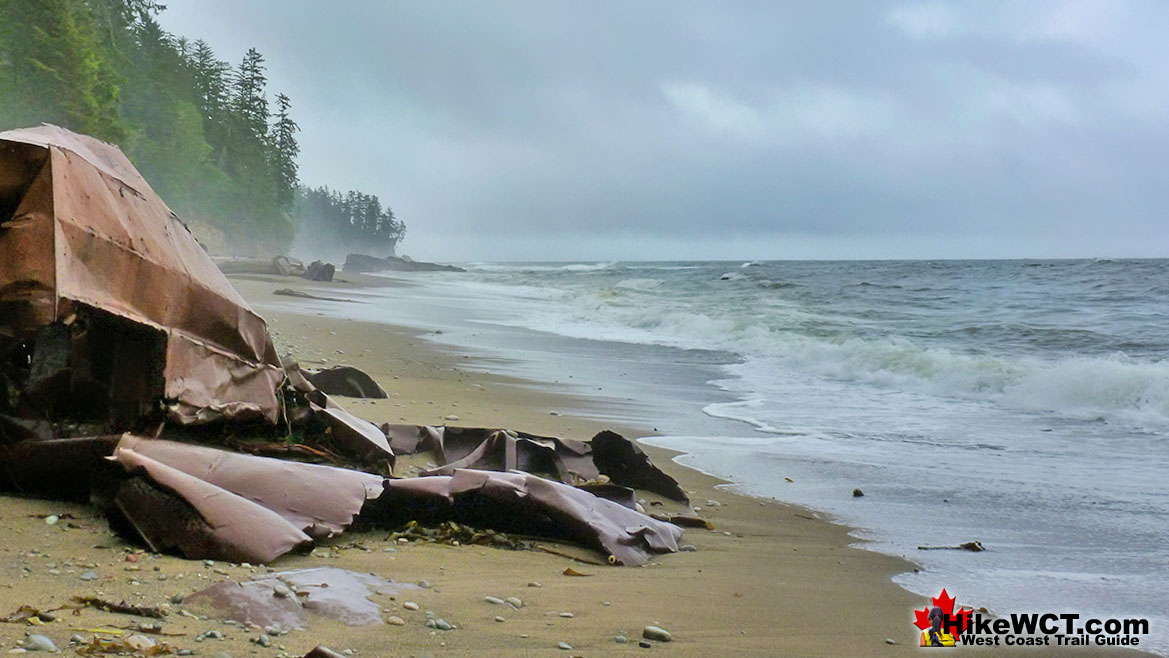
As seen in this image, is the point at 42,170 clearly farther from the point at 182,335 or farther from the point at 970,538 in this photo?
the point at 970,538

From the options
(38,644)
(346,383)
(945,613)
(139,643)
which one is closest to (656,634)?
(945,613)

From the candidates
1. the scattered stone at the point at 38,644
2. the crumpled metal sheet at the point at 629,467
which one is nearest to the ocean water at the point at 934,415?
A: the crumpled metal sheet at the point at 629,467

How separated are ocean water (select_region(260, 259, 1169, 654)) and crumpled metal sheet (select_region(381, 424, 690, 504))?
950 mm

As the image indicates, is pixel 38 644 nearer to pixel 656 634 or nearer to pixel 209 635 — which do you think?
pixel 209 635

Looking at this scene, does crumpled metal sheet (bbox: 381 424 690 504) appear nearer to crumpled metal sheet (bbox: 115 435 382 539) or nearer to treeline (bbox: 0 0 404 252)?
crumpled metal sheet (bbox: 115 435 382 539)

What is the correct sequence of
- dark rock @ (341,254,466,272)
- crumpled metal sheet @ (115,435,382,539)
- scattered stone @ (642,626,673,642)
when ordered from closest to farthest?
scattered stone @ (642,626,673,642) → crumpled metal sheet @ (115,435,382,539) → dark rock @ (341,254,466,272)

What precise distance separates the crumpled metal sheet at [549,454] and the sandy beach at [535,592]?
17.1 inches

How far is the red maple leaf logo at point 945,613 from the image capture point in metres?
3.69

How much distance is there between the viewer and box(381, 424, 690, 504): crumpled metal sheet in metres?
5.30

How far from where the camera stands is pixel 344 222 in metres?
123

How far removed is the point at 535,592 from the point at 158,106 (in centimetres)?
5559

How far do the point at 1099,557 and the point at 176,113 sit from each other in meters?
55.2

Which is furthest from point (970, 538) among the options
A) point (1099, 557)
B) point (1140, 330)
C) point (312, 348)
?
point (1140, 330)

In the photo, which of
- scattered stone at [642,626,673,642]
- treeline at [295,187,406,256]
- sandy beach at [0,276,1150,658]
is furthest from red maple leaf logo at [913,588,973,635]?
treeline at [295,187,406,256]
